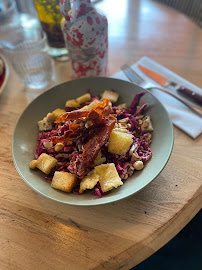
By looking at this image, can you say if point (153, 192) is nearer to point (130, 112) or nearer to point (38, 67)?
point (130, 112)

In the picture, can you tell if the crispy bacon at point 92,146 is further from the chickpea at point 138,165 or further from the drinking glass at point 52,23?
the drinking glass at point 52,23

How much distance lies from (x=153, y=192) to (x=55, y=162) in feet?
1.02

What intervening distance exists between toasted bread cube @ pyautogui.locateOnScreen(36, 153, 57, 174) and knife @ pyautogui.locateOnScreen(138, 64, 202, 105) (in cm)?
60

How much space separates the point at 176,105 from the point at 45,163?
0.57m

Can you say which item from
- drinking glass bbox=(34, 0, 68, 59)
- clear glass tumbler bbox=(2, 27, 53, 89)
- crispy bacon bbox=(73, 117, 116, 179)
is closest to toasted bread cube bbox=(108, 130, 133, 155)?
crispy bacon bbox=(73, 117, 116, 179)

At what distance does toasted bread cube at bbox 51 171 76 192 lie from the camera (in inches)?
27.4

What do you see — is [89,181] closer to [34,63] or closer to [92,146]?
[92,146]

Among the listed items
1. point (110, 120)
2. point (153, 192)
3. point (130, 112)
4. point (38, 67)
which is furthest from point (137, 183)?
point (38, 67)

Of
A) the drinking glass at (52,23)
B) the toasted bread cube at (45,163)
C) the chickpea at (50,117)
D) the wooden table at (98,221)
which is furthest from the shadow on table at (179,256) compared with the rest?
the drinking glass at (52,23)

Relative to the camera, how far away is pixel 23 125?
0.87 meters

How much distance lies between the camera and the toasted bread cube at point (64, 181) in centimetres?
70

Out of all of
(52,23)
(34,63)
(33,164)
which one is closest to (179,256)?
(33,164)

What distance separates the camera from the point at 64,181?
704 millimetres

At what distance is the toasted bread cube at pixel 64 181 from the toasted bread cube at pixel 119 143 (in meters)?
0.14
